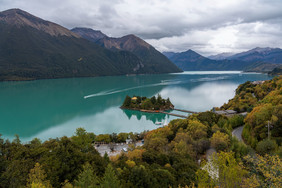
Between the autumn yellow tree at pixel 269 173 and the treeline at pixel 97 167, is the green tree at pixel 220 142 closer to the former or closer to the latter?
the treeline at pixel 97 167

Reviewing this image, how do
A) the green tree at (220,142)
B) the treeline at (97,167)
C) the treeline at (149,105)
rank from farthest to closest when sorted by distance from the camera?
the treeline at (149,105), the green tree at (220,142), the treeline at (97,167)

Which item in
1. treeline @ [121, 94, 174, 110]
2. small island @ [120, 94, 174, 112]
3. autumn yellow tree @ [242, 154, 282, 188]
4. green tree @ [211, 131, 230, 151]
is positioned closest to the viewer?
autumn yellow tree @ [242, 154, 282, 188]

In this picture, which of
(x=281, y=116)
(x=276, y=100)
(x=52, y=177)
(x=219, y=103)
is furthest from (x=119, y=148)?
(x=219, y=103)

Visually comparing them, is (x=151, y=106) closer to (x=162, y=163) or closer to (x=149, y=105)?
(x=149, y=105)

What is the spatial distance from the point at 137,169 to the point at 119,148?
1644 centimetres

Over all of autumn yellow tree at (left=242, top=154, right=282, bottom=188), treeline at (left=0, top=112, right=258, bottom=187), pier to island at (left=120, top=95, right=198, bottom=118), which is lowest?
pier to island at (left=120, top=95, right=198, bottom=118)

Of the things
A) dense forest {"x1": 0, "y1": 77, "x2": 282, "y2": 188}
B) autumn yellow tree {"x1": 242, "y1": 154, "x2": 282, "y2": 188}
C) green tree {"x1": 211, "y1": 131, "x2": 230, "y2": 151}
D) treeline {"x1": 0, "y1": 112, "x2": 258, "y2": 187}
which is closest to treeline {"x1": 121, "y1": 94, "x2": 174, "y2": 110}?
dense forest {"x1": 0, "y1": 77, "x2": 282, "y2": 188}

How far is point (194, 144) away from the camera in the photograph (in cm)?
1955

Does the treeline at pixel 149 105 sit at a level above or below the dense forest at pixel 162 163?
below

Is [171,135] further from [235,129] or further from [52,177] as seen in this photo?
[52,177]

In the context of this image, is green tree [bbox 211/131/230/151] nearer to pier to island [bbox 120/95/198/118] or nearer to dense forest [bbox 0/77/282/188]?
dense forest [bbox 0/77/282/188]

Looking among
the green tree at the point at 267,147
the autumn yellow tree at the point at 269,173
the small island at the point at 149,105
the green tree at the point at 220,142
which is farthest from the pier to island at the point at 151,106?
the autumn yellow tree at the point at 269,173

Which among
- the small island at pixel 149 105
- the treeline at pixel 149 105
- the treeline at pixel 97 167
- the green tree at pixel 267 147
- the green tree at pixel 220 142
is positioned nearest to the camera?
the treeline at pixel 97 167

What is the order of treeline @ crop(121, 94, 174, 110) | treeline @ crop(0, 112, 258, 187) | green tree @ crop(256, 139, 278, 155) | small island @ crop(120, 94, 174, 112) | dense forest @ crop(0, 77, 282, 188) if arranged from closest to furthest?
dense forest @ crop(0, 77, 282, 188), treeline @ crop(0, 112, 258, 187), green tree @ crop(256, 139, 278, 155), small island @ crop(120, 94, 174, 112), treeline @ crop(121, 94, 174, 110)
